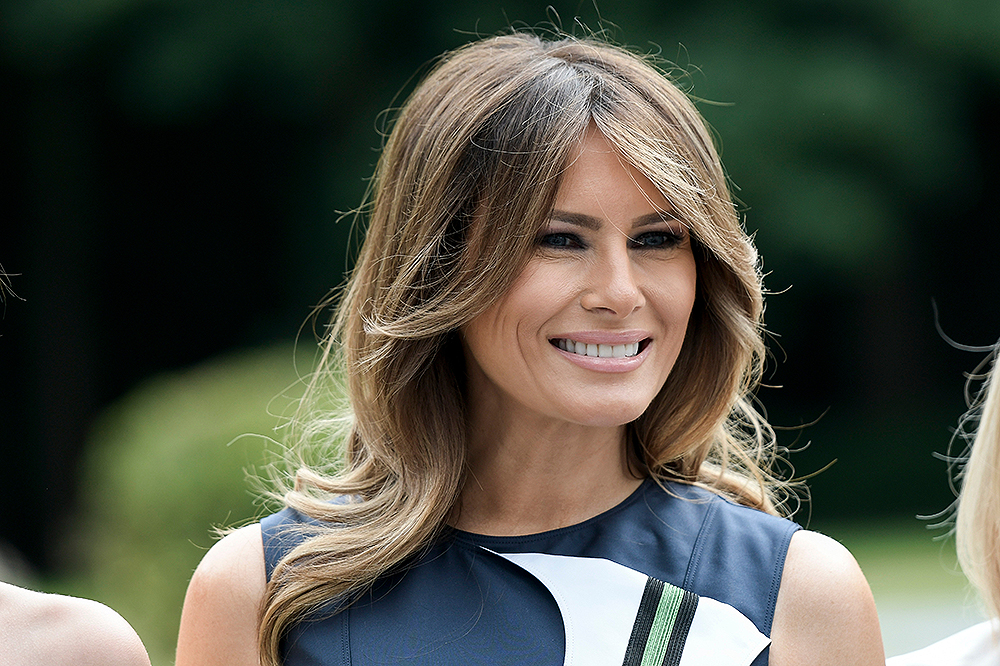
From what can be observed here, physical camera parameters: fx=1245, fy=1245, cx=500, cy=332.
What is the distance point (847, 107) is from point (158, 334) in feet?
19.1

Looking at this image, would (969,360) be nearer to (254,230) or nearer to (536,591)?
(254,230)

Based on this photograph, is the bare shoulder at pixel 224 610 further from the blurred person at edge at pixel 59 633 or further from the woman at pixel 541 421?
the blurred person at edge at pixel 59 633

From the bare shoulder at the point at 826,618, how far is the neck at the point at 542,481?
39 centimetres

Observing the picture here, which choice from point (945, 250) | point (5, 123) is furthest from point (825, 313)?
point (5, 123)

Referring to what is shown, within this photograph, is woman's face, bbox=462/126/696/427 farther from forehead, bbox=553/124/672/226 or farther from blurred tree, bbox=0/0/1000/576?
blurred tree, bbox=0/0/1000/576

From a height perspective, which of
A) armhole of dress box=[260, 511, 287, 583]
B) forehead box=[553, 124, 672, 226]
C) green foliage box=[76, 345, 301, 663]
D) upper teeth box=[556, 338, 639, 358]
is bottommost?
green foliage box=[76, 345, 301, 663]

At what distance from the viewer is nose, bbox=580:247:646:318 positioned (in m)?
2.17

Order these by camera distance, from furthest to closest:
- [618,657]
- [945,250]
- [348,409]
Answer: [945,250]
[348,409]
[618,657]

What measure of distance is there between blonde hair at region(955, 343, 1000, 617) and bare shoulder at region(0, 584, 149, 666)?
1.65 m

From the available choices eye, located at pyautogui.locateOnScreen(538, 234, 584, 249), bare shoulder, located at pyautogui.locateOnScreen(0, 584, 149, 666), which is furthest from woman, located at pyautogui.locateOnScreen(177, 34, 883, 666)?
bare shoulder, located at pyautogui.locateOnScreen(0, 584, 149, 666)

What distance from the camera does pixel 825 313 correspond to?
468 inches

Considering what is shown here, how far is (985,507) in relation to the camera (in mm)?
2537

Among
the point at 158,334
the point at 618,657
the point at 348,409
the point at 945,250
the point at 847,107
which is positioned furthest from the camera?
the point at 945,250

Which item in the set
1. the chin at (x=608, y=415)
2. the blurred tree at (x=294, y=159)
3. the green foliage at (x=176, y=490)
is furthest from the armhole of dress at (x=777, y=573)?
the blurred tree at (x=294, y=159)
